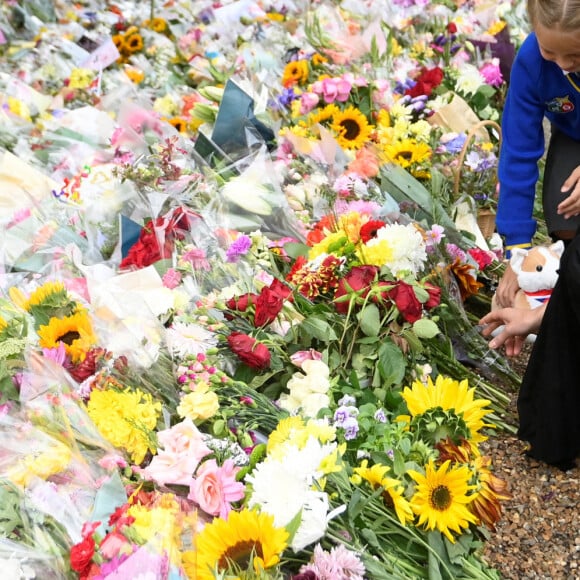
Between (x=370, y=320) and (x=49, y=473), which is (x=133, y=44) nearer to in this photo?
(x=370, y=320)

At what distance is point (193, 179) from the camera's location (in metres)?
2.21

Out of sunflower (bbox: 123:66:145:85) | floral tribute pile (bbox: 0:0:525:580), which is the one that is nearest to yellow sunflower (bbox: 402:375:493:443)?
floral tribute pile (bbox: 0:0:525:580)

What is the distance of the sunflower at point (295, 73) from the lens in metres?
3.01

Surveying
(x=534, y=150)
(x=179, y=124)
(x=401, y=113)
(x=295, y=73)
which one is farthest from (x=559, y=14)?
(x=179, y=124)

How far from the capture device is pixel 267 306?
5.36 ft

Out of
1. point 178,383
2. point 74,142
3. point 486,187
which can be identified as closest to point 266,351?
point 178,383

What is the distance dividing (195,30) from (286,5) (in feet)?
1.67

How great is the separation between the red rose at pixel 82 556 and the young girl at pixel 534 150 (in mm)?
1151

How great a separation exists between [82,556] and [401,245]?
3.30 ft

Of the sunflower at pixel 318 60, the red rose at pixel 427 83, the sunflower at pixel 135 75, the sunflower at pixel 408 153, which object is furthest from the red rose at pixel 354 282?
the sunflower at pixel 135 75

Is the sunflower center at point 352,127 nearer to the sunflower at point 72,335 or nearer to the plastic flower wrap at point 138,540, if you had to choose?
the sunflower at point 72,335

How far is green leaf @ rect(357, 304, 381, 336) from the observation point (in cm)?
172

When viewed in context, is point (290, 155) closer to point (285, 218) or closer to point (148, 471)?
point (285, 218)

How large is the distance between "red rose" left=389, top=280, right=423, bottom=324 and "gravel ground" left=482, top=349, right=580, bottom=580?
37 cm
